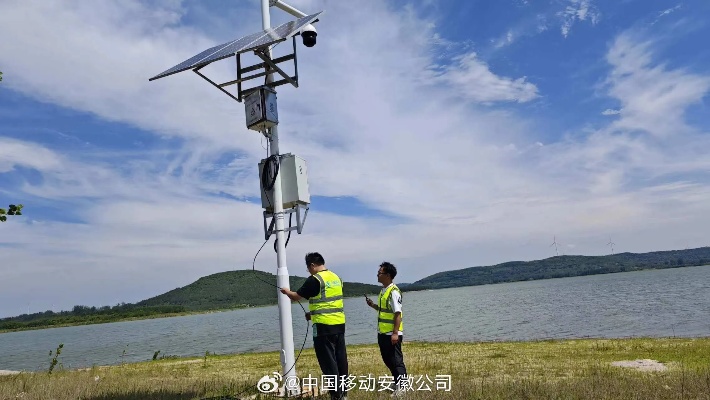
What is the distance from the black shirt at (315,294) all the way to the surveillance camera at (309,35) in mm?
3609

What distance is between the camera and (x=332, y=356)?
7.42 m

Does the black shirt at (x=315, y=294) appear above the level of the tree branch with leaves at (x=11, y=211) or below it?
below

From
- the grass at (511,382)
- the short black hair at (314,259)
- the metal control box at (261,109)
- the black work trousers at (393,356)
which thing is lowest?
the grass at (511,382)

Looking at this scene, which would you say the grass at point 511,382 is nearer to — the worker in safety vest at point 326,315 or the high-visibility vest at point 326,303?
the worker in safety vest at point 326,315

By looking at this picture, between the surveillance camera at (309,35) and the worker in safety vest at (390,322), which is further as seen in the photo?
the worker in safety vest at (390,322)

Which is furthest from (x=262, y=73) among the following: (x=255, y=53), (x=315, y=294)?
(x=315, y=294)

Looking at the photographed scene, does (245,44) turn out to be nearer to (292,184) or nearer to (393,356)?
(292,184)

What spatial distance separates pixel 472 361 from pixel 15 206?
565 inches

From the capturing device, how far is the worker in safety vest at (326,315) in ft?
24.0

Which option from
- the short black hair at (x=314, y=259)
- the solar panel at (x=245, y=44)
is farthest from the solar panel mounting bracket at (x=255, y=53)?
the short black hair at (x=314, y=259)

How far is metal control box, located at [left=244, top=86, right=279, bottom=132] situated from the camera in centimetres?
831

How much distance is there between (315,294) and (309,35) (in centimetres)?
394

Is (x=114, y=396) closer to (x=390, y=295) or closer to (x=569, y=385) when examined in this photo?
(x=390, y=295)

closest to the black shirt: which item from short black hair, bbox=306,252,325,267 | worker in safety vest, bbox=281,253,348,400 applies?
worker in safety vest, bbox=281,253,348,400
